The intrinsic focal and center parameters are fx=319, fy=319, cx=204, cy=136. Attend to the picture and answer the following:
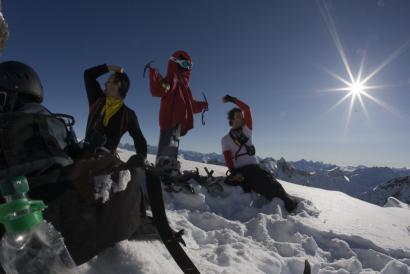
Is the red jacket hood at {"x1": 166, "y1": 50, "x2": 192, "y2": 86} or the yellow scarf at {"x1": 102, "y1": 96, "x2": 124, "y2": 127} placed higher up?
the red jacket hood at {"x1": 166, "y1": 50, "x2": 192, "y2": 86}

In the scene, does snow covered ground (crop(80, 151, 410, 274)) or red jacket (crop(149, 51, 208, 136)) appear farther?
red jacket (crop(149, 51, 208, 136))

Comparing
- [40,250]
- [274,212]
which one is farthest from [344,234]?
[40,250]

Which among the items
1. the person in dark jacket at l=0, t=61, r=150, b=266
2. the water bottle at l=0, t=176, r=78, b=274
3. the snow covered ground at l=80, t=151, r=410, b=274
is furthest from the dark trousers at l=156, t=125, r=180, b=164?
the water bottle at l=0, t=176, r=78, b=274

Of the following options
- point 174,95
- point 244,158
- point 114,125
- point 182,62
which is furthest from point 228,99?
point 114,125

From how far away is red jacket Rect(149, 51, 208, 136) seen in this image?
6246mm

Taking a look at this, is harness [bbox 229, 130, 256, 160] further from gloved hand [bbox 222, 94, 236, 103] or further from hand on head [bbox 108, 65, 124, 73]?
hand on head [bbox 108, 65, 124, 73]

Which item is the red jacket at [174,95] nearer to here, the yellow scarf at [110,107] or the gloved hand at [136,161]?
the yellow scarf at [110,107]

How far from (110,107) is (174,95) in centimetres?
165

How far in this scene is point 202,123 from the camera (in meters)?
7.30

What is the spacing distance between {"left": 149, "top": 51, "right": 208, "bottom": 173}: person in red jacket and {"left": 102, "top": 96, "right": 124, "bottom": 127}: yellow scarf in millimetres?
1148

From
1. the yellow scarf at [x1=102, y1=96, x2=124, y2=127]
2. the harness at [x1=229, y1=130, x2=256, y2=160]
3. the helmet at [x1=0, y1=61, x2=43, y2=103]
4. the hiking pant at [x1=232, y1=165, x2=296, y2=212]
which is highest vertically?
the harness at [x1=229, y1=130, x2=256, y2=160]

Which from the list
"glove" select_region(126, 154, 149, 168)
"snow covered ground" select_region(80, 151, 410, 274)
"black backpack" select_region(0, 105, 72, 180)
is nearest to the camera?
"black backpack" select_region(0, 105, 72, 180)

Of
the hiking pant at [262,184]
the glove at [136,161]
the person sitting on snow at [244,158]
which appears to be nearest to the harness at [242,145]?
the person sitting on snow at [244,158]

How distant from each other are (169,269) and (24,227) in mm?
1544
